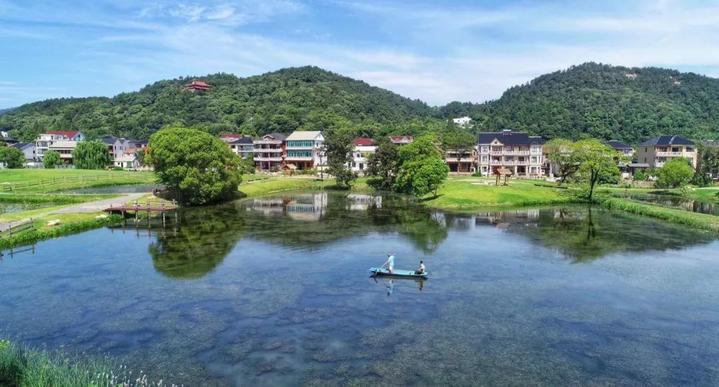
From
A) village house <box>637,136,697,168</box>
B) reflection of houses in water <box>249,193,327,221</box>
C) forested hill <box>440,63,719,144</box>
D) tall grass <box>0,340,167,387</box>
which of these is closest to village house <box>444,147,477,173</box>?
village house <box>637,136,697,168</box>

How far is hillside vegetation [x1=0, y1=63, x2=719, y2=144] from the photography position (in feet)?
474

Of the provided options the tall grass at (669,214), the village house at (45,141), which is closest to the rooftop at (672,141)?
the tall grass at (669,214)

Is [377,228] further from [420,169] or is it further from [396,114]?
[396,114]

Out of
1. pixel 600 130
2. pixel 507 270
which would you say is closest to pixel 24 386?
pixel 507 270

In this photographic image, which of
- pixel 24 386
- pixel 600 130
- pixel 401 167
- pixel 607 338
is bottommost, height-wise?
pixel 607 338

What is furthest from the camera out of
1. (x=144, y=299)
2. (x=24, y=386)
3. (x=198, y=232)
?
(x=198, y=232)

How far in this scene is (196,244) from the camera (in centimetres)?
4175

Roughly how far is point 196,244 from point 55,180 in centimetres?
5428

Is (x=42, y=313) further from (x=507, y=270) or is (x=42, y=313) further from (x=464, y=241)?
(x=464, y=241)

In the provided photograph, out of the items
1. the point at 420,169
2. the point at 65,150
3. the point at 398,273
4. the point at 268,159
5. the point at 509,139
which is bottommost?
the point at 398,273

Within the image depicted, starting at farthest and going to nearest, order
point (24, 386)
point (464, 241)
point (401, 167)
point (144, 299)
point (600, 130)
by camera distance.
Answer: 1. point (600, 130)
2. point (401, 167)
3. point (464, 241)
4. point (144, 299)
5. point (24, 386)

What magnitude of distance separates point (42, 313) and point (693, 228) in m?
54.7

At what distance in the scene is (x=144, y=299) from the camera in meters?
27.7

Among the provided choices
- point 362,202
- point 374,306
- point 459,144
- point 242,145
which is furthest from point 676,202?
point 242,145
